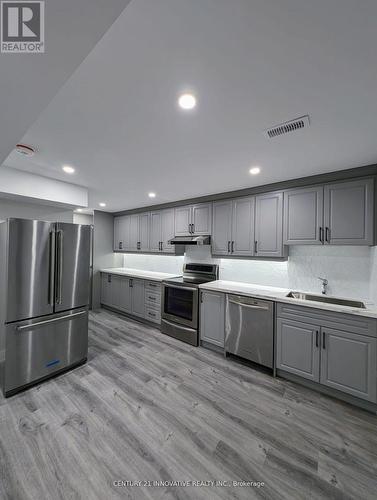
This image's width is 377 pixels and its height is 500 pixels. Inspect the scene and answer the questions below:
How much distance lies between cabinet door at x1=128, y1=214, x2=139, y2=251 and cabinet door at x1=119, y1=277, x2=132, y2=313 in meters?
0.83

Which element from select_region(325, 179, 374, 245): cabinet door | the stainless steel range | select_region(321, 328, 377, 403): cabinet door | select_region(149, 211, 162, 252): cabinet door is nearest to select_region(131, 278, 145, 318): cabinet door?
the stainless steel range

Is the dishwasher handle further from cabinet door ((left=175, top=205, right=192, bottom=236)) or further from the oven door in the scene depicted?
cabinet door ((left=175, top=205, right=192, bottom=236))

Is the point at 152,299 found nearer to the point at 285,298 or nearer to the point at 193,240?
the point at 193,240

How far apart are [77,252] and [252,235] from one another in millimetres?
2493

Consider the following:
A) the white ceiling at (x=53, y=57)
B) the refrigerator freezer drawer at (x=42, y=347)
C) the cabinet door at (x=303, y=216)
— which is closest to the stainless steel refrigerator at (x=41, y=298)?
the refrigerator freezer drawer at (x=42, y=347)

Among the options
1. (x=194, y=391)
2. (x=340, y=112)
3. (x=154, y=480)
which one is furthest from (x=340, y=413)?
(x=340, y=112)

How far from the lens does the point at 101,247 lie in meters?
5.17

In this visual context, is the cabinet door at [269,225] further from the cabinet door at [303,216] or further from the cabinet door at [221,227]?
the cabinet door at [221,227]

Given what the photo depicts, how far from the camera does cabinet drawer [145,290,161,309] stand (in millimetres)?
3889

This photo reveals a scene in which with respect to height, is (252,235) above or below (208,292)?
above

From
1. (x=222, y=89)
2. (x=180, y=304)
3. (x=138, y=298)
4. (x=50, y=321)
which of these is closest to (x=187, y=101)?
(x=222, y=89)

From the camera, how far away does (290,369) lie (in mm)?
2359

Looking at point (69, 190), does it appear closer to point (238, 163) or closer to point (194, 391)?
point (238, 163)

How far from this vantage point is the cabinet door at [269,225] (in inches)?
111
